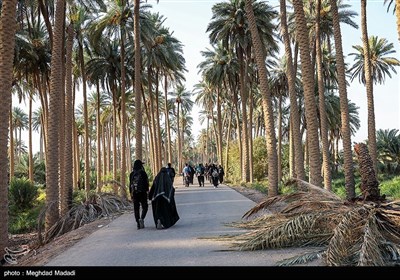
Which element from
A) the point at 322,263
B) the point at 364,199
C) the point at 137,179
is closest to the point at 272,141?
the point at 137,179

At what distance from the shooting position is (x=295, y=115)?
19.2 meters

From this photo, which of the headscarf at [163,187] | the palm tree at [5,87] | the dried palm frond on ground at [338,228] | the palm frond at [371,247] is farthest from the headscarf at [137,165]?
the palm frond at [371,247]

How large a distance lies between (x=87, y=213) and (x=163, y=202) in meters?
5.09

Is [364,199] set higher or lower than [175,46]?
lower

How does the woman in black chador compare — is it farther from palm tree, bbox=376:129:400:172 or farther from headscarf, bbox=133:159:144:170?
palm tree, bbox=376:129:400:172

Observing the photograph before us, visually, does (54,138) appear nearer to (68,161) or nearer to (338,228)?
(68,161)

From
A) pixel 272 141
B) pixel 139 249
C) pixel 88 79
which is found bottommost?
pixel 139 249

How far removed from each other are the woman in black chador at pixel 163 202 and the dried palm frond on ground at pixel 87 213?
4.35 m

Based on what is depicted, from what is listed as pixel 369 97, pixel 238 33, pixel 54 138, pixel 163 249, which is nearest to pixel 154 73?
pixel 238 33

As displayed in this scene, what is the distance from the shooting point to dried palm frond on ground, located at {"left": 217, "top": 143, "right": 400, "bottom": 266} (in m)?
5.84

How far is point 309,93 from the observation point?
14516mm
